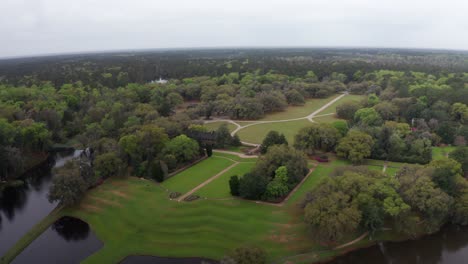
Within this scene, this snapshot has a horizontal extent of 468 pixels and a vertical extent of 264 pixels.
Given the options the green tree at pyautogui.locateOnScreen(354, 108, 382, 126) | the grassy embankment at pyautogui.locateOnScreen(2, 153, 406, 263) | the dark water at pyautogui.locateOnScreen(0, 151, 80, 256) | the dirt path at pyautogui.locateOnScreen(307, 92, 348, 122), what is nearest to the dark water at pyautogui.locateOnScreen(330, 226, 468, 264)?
the grassy embankment at pyautogui.locateOnScreen(2, 153, 406, 263)

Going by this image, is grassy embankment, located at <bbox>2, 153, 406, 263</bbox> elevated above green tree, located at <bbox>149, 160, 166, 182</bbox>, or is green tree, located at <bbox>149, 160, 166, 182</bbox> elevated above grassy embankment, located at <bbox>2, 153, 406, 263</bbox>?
green tree, located at <bbox>149, 160, 166, 182</bbox>

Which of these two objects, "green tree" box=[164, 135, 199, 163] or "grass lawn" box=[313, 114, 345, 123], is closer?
"green tree" box=[164, 135, 199, 163]

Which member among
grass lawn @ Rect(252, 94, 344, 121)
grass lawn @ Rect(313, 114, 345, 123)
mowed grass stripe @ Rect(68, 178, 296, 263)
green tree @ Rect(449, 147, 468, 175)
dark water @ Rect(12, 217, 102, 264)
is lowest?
dark water @ Rect(12, 217, 102, 264)

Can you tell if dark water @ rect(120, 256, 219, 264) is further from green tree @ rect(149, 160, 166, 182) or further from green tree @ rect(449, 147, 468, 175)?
green tree @ rect(449, 147, 468, 175)

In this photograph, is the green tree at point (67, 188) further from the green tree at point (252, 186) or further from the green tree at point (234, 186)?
the green tree at point (252, 186)

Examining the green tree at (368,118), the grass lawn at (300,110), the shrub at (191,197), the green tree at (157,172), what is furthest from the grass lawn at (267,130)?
the shrub at (191,197)

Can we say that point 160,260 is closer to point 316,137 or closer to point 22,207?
point 22,207
